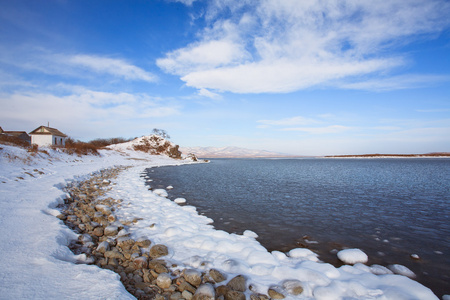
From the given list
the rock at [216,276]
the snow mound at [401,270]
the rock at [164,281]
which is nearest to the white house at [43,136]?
the rock at [164,281]

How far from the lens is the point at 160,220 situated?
24.9 ft

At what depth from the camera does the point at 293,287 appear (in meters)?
3.90

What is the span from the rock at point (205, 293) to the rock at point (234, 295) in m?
0.24

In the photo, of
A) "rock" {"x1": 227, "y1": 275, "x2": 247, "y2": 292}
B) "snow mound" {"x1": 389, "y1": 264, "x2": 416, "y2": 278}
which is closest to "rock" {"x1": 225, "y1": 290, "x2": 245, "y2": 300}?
"rock" {"x1": 227, "y1": 275, "x2": 247, "y2": 292}

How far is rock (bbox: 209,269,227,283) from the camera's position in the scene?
4.08 meters

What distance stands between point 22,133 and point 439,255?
84.8m

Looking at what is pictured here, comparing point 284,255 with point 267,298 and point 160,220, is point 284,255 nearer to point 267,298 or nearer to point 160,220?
point 267,298

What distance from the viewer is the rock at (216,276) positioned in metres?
4.08

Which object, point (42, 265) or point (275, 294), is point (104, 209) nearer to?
point (42, 265)

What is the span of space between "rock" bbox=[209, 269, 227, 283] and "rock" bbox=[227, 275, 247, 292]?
21 cm

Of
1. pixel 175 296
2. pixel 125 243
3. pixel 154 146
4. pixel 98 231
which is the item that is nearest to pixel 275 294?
pixel 175 296

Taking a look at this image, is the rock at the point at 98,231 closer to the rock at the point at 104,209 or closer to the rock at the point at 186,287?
the rock at the point at 104,209

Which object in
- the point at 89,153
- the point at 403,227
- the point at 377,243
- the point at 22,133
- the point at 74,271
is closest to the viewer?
the point at 74,271

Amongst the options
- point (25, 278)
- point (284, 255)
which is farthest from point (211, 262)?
point (25, 278)
